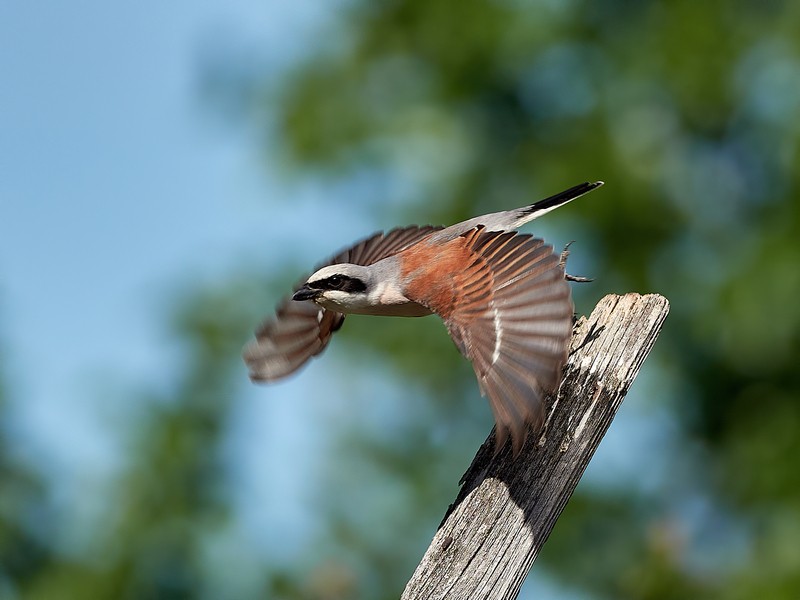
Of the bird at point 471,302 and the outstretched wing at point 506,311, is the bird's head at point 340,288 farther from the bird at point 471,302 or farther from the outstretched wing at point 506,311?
the outstretched wing at point 506,311

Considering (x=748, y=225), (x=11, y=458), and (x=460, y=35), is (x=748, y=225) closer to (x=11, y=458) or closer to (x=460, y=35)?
(x=460, y=35)

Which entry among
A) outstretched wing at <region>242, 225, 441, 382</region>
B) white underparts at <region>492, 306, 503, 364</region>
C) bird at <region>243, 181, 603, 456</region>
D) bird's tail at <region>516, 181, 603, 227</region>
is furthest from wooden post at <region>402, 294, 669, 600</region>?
bird's tail at <region>516, 181, 603, 227</region>

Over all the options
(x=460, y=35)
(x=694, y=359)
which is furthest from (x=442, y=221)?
(x=694, y=359)

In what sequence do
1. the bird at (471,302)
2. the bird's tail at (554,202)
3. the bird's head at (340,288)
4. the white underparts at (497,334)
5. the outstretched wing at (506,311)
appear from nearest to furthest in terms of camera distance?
the outstretched wing at (506,311) < the bird at (471,302) < the white underparts at (497,334) < the bird's head at (340,288) < the bird's tail at (554,202)

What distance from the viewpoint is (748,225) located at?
1198cm

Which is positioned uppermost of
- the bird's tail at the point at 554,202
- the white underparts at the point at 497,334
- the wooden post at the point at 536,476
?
the bird's tail at the point at 554,202

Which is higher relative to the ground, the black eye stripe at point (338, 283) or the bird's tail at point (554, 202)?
the bird's tail at point (554, 202)

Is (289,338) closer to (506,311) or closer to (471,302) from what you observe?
(471,302)

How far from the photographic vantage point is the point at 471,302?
4672 mm

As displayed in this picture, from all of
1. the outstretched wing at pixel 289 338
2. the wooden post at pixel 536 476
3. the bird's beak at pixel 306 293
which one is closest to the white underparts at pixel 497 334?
the wooden post at pixel 536 476

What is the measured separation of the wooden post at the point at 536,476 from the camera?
3.44m

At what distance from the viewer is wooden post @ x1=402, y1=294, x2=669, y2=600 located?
11.3 ft

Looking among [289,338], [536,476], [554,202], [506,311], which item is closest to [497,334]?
[506,311]

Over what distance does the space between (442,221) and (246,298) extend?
2.83 m
